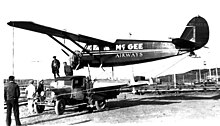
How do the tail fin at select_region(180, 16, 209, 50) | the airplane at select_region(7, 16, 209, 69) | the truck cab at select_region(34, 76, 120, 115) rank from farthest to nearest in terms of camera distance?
the tail fin at select_region(180, 16, 209, 50)
the airplane at select_region(7, 16, 209, 69)
the truck cab at select_region(34, 76, 120, 115)

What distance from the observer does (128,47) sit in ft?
57.0

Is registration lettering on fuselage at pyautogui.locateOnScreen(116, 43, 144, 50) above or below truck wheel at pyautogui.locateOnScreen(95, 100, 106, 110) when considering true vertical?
above

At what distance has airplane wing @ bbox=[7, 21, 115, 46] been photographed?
43.7 feet

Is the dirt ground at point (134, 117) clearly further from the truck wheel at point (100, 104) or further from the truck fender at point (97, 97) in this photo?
the truck fender at point (97, 97)

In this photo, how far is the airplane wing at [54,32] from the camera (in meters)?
13.3

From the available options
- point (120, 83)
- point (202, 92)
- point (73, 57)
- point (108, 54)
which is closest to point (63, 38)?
point (73, 57)

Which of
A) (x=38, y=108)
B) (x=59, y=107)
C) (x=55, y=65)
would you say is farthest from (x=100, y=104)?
(x=55, y=65)

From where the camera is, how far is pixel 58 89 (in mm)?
12516

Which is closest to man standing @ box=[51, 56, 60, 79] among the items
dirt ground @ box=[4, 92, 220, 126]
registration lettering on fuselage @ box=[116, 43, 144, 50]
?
dirt ground @ box=[4, 92, 220, 126]

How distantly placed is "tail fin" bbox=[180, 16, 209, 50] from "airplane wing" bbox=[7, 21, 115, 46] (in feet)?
17.0

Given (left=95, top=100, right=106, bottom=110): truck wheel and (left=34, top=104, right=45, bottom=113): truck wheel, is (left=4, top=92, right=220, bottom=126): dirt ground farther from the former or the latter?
(left=95, top=100, right=106, bottom=110): truck wheel

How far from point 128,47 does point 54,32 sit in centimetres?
492

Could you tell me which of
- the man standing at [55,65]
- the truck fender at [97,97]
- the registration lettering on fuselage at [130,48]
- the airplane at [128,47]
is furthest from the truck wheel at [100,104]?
the registration lettering on fuselage at [130,48]

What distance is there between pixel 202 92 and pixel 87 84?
50.2ft
